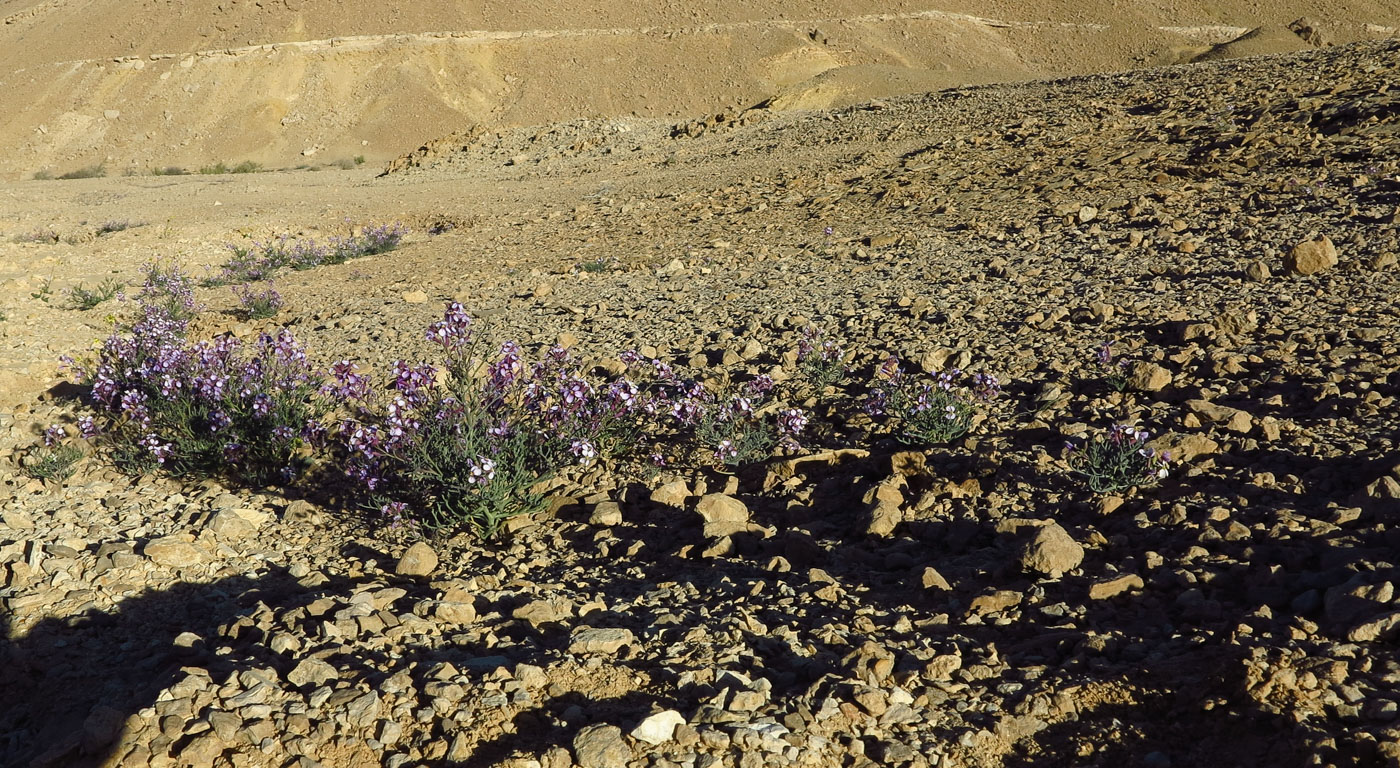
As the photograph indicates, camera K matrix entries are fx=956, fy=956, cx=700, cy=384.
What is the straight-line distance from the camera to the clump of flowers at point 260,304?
9.24 metres

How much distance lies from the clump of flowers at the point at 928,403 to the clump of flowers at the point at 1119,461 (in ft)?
2.18

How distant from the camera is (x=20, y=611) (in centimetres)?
380

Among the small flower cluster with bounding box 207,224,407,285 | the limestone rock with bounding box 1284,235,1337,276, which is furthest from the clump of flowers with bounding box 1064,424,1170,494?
the small flower cluster with bounding box 207,224,407,285

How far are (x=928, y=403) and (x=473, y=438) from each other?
86.1 inches

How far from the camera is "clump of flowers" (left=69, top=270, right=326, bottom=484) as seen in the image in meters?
5.26

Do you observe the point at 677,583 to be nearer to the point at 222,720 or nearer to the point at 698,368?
the point at 222,720

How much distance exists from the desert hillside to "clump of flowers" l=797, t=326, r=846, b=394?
34.6 metres

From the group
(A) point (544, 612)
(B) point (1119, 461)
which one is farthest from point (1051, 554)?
(A) point (544, 612)

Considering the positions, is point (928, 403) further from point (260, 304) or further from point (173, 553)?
point (260, 304)

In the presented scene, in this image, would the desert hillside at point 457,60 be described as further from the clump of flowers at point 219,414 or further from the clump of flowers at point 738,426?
the clump of flowers at point 738,426

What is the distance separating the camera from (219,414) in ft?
16.9

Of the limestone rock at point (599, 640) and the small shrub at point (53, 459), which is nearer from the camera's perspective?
the limestone rock at point (599, 640)

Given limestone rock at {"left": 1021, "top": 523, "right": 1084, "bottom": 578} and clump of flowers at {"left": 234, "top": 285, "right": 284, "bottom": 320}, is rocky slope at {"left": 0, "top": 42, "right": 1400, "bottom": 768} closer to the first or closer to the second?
limestone rock at {"left": 1021, "top": 523, "right": 1084, "bottom": 578}

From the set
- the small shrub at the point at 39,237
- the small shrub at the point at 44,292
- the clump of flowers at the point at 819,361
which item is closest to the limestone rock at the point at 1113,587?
the clump of flowers at the point at 819,361
